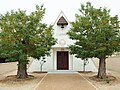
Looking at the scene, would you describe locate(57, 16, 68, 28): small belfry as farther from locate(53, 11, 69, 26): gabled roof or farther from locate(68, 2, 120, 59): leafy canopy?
locate(68, 2, 120, 59): leafy canopy

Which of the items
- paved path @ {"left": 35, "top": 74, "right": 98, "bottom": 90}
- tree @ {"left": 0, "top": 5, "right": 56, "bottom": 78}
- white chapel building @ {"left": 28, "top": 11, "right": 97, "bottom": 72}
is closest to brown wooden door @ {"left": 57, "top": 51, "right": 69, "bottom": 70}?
white chapel building @ {"left": 28, "top": 11, "right": 97, "bottom": 72}

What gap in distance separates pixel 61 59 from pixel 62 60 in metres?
0.19

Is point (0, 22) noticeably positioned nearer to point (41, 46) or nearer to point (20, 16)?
point (20, 16)

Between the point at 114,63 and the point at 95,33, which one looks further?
the point at 114,63

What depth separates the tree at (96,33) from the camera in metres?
18.7

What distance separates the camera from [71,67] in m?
30.7

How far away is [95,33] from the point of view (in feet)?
63.2

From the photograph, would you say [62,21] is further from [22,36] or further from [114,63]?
[22,36]

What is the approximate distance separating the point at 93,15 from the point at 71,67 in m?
12.4

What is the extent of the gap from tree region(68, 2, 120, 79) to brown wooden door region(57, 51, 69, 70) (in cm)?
1029

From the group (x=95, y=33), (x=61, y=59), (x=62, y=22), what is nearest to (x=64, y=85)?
(x=95, y=33)

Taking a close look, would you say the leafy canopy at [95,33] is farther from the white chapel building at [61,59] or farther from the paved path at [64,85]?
the white chapel building at [61,59]

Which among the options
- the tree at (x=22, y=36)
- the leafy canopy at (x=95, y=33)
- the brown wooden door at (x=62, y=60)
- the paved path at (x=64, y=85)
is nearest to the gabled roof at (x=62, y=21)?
the brown wooden door at (x=62, y=60)

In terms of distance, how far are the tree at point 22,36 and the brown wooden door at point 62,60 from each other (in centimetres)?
1116
